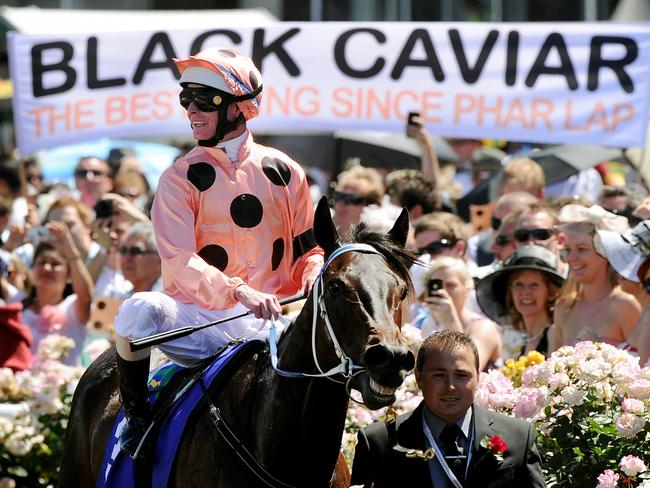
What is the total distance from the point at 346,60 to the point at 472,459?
6.12m

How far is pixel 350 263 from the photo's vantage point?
532 centimetres

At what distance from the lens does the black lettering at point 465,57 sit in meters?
11.0

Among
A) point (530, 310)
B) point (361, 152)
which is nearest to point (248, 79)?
point (530, 310)

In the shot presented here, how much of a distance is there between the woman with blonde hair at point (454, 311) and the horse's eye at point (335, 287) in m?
2.95

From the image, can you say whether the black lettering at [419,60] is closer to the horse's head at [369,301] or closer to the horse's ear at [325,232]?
the horse's head at [369,301]

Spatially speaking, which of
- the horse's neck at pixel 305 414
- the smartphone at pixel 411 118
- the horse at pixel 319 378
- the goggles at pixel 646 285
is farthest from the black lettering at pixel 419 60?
the horse's neck at pixel 305 414

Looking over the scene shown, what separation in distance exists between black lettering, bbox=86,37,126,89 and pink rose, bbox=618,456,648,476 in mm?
6817

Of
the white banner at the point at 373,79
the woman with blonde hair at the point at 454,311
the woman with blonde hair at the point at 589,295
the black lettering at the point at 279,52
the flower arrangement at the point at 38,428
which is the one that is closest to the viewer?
the woman with blonde hair at the point at 589,295

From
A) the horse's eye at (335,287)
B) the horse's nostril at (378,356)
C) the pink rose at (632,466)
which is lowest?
the pink rose at (632,466)

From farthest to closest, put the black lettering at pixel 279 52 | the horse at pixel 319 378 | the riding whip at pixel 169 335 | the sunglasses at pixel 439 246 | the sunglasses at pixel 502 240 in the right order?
the black lettering at pixel 279 52 < the sunglasses at pixel 502 240 < the sunglasses at pixel 439 246 < the riding whip at pixel 169 335 < the horse at pixel 319 378

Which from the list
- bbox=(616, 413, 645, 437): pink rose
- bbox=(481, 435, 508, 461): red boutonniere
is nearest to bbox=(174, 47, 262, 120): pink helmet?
bbox=(481, 435, 508, 461): red boutonniere

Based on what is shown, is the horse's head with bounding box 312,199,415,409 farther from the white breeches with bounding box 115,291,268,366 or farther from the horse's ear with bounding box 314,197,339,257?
the white breeches with bounding box 115,291,268,366

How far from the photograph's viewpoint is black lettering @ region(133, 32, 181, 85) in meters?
11.4

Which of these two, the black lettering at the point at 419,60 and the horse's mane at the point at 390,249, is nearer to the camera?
the horse's mane at the point at 390,249
